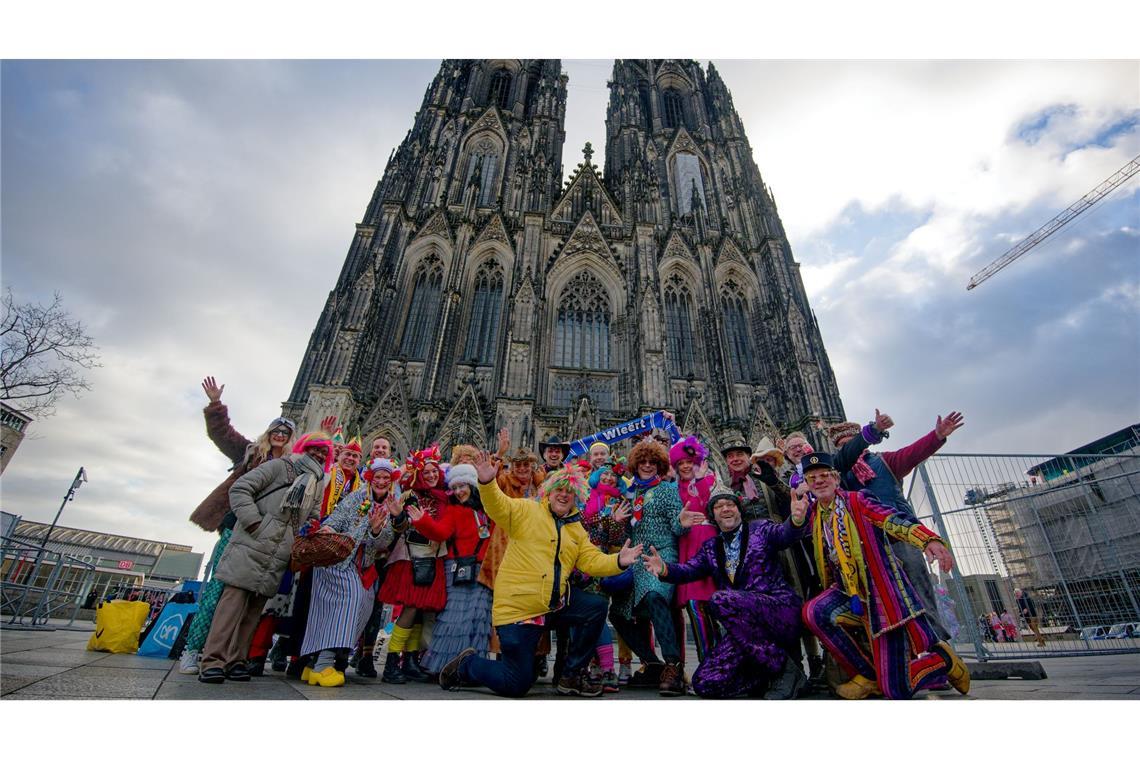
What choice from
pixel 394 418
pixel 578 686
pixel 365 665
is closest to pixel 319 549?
pixel 365 665

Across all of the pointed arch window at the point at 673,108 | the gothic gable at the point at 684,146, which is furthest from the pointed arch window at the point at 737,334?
the pointed arch window at the point at 673,108

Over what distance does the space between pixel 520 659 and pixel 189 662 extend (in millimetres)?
2511

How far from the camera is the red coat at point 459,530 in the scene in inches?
154

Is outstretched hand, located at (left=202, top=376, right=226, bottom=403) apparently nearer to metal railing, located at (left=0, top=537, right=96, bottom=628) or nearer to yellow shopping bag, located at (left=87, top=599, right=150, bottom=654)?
yellow shopping bag, located at (left=87, top=599, right=150, bottom=654)

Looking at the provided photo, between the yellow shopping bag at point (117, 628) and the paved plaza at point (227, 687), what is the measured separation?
585 millimetres

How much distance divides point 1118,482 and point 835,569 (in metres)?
5.86

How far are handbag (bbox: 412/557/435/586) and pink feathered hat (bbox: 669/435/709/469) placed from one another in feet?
7.56

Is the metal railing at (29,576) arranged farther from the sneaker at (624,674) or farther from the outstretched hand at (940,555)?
the outstretched hand at (940,555)

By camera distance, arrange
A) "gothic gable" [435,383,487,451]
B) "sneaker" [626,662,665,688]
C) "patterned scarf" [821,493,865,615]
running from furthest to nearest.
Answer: "gothic gable" [435,383,487,451] < "sneaker" [626,662,665,688] < "patterned scarf" [821,493,865,615]

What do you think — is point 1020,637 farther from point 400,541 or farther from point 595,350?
point 595,350

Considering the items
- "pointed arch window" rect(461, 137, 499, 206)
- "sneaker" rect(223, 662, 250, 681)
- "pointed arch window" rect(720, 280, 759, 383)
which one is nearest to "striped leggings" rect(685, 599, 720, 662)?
"sneaker" rect(223, 662, 250, 681)

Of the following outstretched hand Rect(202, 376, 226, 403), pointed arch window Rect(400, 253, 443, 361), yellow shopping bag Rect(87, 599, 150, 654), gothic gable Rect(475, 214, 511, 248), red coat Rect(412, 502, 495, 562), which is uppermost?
gothic gable Rect(475, 214, 511, 248)

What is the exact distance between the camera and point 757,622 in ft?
10.6

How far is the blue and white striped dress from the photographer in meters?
3.50
